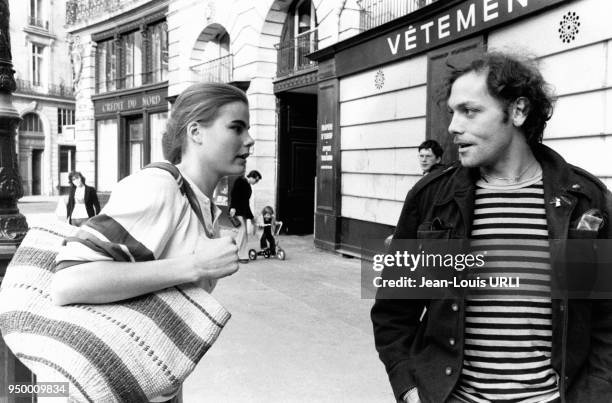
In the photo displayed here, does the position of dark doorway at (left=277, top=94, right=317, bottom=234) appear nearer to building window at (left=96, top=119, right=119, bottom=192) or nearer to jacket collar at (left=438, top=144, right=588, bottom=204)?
building window at (left=96, top=119, right=119, bottom=192)

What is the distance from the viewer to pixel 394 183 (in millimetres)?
9867

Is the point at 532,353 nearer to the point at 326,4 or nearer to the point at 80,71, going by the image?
the point at 326,4

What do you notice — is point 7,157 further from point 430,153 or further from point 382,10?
point 382,10

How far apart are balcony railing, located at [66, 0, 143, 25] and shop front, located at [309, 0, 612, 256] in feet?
41.9

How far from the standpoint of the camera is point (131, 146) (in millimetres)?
21156

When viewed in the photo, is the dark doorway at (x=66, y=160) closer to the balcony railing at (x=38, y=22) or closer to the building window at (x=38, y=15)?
the balcony railing at (x=38, y=22)

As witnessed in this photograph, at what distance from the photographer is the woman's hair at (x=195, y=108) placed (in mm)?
1871

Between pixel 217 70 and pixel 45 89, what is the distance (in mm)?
31130

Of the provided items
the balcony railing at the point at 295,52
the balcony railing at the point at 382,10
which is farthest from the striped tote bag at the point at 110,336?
the balcony railing at the point at 295,52

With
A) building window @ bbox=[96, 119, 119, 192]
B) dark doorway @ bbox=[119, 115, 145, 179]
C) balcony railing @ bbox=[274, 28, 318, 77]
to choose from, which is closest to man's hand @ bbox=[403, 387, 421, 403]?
balcony railing @ bbox=[274, 28, 318, 77]

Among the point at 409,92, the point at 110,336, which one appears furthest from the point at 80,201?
the point at 110,336

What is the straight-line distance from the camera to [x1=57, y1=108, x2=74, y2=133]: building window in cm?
4297

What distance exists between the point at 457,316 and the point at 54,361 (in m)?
1.26

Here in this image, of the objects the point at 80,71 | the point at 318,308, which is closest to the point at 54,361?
the point at 318,308
